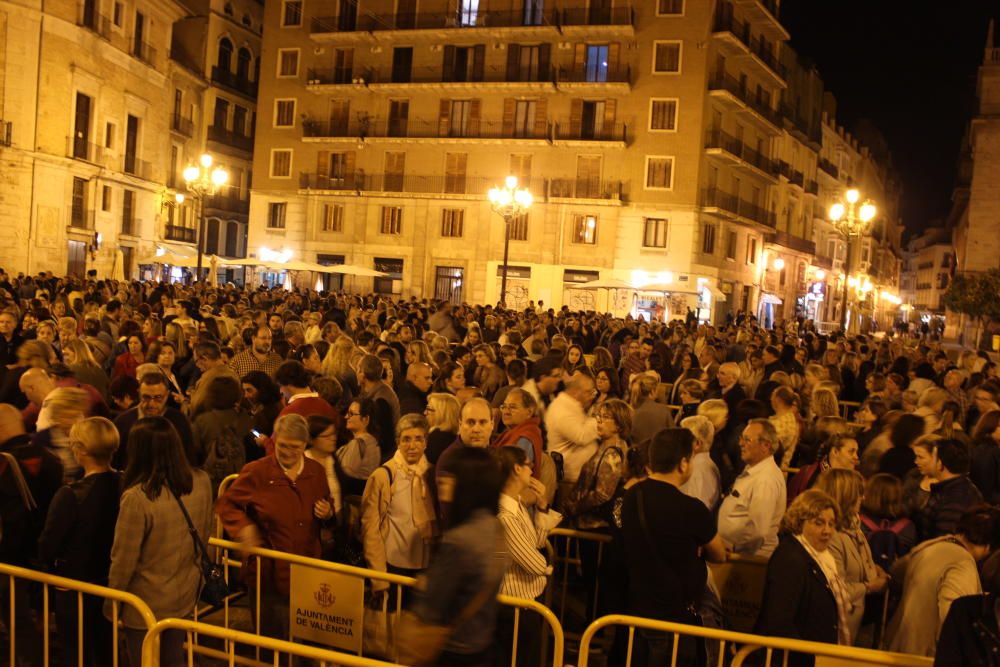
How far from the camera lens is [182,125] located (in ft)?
142

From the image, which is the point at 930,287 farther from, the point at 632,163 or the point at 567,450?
the point at 567,450

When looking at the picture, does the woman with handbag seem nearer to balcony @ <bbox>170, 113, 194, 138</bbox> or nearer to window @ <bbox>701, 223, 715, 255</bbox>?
window @ <bbox>701, 223, 715, 255</bbox>

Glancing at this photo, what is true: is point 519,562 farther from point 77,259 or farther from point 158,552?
point 77,259

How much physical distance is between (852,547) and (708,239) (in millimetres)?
34944

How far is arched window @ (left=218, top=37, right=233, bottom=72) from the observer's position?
45719mm

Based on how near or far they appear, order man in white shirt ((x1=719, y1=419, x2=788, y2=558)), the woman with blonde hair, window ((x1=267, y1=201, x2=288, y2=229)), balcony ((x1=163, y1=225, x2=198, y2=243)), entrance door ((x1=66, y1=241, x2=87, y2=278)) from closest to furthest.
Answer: man in white shirt ((x1=719, y1=419, x2=788, y2=558)) → the woman with blonde hair → entrance door ((x1=66, y1=241, x2=87, y2=278)) → balcony ((x1=163, y1=225, x2=198, y2=243)) → window ((x1=267, y1=201, x2=288, y2=229))

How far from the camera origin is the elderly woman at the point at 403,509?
4.88 meters

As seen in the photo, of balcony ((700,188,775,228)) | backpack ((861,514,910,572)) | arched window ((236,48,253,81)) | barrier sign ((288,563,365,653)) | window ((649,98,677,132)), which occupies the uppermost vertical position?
arched window ((236,48,253,81))

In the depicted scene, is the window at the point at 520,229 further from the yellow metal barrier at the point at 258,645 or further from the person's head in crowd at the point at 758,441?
the yellow metal barrier at the point at 258,645

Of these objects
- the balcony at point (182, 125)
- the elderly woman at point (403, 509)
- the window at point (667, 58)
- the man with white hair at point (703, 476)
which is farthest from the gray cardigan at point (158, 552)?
the balcony at point (182, 125)

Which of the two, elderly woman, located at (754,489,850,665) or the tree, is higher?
the tree

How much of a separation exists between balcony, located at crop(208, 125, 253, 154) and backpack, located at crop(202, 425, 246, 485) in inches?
1676

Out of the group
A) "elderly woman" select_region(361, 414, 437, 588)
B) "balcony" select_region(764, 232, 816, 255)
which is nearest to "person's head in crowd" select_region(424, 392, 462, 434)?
"elderly woman" select_region(361, 414, 437, 588)

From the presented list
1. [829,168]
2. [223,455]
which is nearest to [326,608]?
[223,455]
